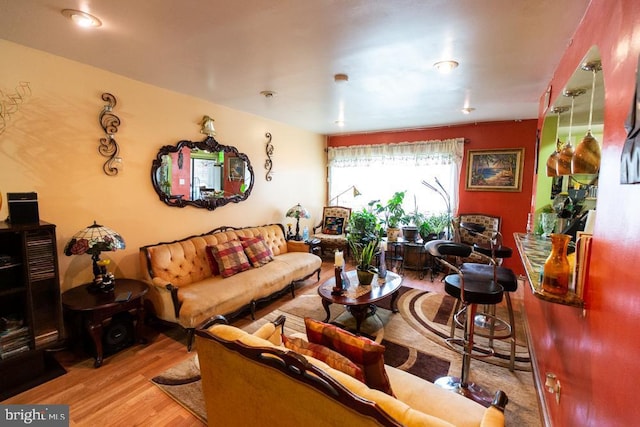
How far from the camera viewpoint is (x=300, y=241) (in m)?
4.61

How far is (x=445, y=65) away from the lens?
239cm

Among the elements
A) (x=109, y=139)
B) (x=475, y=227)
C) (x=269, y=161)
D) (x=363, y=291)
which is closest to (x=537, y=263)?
(x=363, y=291)

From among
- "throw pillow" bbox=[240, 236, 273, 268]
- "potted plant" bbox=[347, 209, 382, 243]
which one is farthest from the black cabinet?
"potted plant" bbox=[347, 209, 382, 243]

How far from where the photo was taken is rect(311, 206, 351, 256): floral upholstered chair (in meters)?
5.38

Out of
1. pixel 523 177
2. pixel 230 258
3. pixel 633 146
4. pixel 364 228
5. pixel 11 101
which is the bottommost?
pixel 230 258

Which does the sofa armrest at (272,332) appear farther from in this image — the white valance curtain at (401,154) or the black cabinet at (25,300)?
the white valance curtain at (401,154)

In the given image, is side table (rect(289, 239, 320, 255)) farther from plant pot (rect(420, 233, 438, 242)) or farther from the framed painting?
the framed painting

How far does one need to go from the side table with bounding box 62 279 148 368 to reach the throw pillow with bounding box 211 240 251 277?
0.81 m

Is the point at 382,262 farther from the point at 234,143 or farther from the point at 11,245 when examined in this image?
the point at 11,245

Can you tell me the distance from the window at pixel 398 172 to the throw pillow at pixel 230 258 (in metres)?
3.10

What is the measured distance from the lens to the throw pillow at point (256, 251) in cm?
368

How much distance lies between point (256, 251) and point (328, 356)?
104 inches

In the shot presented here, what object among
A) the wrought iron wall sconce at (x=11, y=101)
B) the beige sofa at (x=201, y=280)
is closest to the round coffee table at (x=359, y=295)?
the beige sofa at (x=201, y=280)

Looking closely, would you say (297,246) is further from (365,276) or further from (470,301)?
(470,301)
